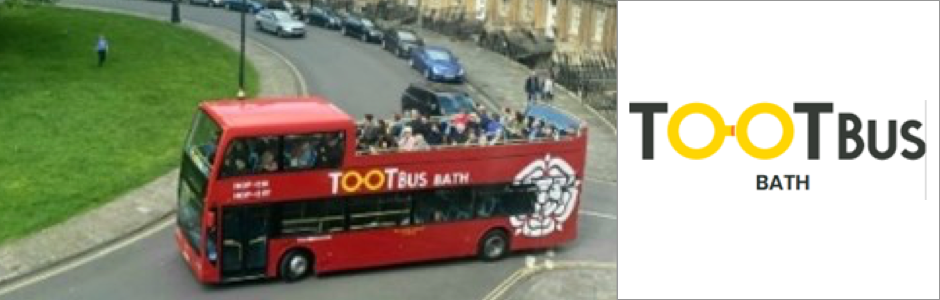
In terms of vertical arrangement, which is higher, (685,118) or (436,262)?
(685,118)

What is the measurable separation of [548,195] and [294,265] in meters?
5.15

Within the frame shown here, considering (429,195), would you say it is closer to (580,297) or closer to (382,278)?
(382,278)

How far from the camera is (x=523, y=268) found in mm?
23844

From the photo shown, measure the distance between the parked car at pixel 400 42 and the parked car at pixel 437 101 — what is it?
12151mm

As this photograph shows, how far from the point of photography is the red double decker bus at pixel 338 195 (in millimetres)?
20719

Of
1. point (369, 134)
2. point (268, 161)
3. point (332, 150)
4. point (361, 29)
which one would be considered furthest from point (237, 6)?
point (268, 161)

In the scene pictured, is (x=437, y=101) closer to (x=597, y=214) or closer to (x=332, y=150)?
(x=597, y=214)

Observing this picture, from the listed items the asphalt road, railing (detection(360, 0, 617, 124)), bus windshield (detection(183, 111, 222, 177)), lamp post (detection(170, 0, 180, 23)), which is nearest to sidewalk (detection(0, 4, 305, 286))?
the asphalt road

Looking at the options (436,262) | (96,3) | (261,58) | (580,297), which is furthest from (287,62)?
(580,297)

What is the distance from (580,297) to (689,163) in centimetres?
1420

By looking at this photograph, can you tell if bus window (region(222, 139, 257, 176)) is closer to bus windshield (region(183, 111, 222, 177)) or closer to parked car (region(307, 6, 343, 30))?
bus windshield (region(183, 111, 222, 177))

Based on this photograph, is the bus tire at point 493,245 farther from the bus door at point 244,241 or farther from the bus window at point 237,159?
the bus window at point 237,159

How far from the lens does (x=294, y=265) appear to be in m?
22.0

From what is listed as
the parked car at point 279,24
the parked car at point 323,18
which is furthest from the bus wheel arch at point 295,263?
the parked car at point 323,18
